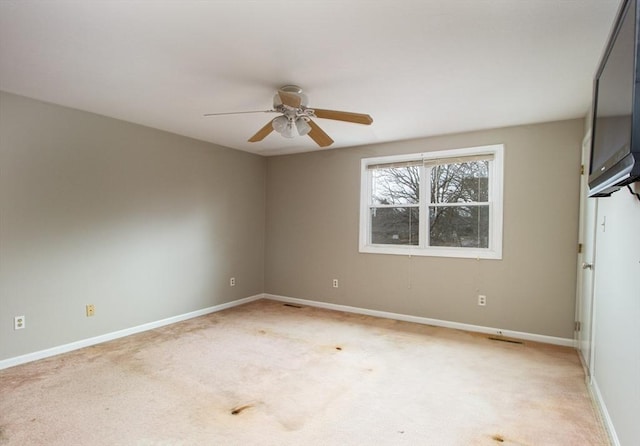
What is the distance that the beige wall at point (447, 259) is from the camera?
3.65 meters

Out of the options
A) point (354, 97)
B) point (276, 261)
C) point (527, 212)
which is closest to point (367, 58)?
point (354, 97)

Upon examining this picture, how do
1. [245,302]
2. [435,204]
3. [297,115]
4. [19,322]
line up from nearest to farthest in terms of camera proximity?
[297,115]
[19,322]
[435,204]
[245,302]

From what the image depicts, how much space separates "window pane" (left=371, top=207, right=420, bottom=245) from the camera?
4594 mm

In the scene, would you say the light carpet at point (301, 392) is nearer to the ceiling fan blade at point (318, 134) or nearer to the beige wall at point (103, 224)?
the beige wall at point (103, 224)

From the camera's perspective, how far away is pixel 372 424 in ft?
7.13

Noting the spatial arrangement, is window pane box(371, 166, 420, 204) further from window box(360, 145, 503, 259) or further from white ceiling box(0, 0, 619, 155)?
white ceiling box(0, 0, 619, 155)

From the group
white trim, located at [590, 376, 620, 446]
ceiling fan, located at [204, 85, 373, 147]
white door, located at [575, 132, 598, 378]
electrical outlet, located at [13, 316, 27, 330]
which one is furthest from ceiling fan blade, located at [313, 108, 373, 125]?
electrical outlet, located at [13, 316, 27, 330]

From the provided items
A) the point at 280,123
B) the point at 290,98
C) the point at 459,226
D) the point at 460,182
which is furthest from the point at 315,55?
the point at 459,226

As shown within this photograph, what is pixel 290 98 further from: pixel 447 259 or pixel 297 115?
pixel 447 259

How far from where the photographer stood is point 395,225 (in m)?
4.74

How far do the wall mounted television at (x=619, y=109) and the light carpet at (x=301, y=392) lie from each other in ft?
5.20

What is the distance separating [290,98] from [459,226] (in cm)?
283

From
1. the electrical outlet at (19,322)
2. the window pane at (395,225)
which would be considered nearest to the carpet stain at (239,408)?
the electrical outlet at (19,322)

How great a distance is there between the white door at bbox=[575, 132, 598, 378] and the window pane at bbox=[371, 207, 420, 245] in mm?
1729
